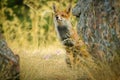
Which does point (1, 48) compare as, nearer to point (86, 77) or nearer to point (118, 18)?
point (86, 77)

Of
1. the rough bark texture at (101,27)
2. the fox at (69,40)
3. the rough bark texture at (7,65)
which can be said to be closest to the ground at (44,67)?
the fox at (69,40)

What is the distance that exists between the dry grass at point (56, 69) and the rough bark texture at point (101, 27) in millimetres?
177

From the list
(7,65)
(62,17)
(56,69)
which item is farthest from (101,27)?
(62,17)

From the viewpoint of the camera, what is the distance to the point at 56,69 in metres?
6.27

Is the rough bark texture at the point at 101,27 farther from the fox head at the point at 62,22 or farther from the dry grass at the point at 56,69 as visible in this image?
the fox head at the point at 62,22

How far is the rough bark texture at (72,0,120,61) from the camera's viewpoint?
17.0 feet

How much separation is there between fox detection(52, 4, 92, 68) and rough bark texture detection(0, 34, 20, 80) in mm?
831

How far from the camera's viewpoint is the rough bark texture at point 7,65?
Result: 17.4 ft

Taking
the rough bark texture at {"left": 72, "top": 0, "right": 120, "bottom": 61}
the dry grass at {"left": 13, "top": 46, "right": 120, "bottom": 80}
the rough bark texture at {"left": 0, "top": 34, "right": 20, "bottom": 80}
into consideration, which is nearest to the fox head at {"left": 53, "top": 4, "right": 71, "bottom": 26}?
the dry grass at {"left": 13, "top": 46, "right": 120, "bottom": 80}

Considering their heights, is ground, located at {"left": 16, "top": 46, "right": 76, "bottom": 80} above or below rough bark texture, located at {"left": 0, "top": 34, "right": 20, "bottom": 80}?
below

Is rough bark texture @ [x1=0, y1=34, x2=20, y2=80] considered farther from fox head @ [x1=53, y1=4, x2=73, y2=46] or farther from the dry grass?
fox head @ [x1=53, y1=4, x2=73, y2=46]

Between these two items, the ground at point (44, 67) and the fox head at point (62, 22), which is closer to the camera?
the ground at point (44, 67)

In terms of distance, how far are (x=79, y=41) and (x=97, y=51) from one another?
840mm

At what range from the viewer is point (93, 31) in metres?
5.71
